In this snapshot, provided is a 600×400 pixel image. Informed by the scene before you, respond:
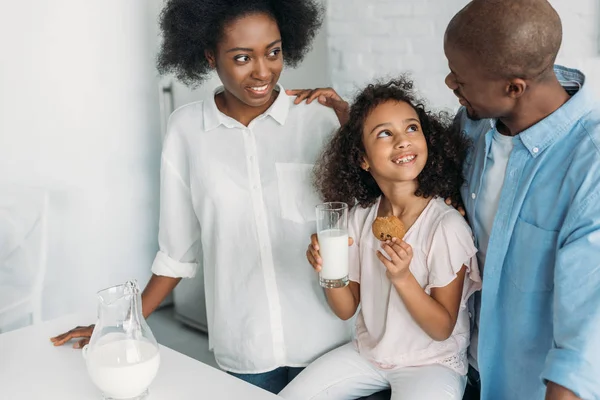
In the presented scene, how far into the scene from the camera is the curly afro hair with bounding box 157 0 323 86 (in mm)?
1756

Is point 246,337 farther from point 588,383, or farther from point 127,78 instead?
point 127,78

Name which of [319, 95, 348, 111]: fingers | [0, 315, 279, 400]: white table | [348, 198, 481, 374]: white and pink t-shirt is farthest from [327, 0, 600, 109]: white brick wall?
[0, 315, 279, 400]: white table

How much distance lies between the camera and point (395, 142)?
1.66 metres

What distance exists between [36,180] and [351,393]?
167cm

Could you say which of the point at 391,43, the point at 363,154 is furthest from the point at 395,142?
the point at 391,43

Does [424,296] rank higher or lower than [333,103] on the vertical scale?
lower

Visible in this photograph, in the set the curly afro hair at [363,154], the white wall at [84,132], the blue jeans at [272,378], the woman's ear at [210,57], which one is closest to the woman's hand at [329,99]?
the curly afro hair at [363,154]

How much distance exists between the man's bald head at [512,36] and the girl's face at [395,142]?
13.0 inches

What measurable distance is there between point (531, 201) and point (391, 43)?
66.8 inches

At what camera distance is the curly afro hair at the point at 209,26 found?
1.76 meters

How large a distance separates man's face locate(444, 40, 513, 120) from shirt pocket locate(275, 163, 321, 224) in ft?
1.65

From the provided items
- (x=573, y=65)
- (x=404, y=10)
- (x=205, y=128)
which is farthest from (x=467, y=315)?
(x=404, y=10)

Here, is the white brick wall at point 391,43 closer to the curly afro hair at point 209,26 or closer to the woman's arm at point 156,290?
the curly afro hair at point 209,26

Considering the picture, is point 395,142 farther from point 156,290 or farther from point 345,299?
point 156,290
